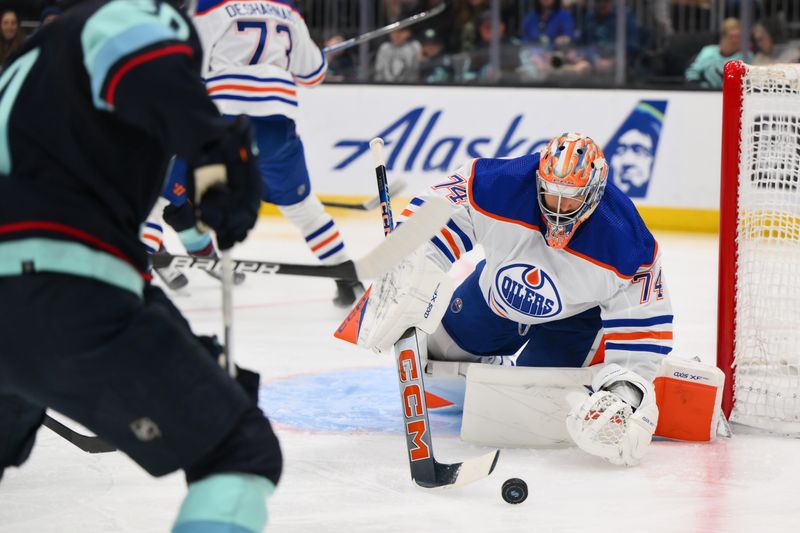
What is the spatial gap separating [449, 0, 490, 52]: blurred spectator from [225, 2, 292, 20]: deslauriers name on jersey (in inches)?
123

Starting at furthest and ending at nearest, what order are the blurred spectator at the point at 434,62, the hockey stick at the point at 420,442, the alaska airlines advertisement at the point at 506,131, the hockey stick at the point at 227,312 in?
the blurred spectator at the point at 434,62
the alaska airlines advertisement at the point at 506,131
the hockey stick at the point at 420,442
the hockey stick at the point at 227,312

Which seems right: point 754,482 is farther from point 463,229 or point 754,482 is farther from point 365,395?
point 365,395

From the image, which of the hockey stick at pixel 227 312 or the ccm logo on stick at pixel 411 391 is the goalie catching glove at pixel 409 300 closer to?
the ccm logo on stick at pixel 411 391

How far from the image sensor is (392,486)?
102 inches

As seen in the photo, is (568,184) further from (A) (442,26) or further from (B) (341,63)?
(B) (341,63)

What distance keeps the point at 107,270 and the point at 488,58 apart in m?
5.95

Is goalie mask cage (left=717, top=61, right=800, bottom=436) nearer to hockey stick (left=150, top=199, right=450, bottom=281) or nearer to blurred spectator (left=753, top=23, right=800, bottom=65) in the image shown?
hockey stick (left=150, top=199, right=450, bottom=281)

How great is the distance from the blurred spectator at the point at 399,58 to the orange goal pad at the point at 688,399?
4.38 m

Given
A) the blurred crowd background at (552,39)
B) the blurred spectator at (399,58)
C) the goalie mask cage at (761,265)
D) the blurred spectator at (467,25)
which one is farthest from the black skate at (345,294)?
the blurred spectator at (467,25)

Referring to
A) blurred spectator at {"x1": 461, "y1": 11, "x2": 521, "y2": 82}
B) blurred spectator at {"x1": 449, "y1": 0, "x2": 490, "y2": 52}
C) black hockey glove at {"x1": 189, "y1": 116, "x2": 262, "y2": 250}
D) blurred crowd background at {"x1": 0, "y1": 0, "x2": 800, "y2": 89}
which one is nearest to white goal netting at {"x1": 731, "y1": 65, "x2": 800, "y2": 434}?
black hockey glove at {"x1": 189, "y1": 116, "x2": 262, "y2": 250}

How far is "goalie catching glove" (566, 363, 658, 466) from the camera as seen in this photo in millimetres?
2658

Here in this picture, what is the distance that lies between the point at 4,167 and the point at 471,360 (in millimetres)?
1873

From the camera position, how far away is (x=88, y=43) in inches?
58.4

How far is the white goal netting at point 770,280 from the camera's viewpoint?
3072 millimetres
